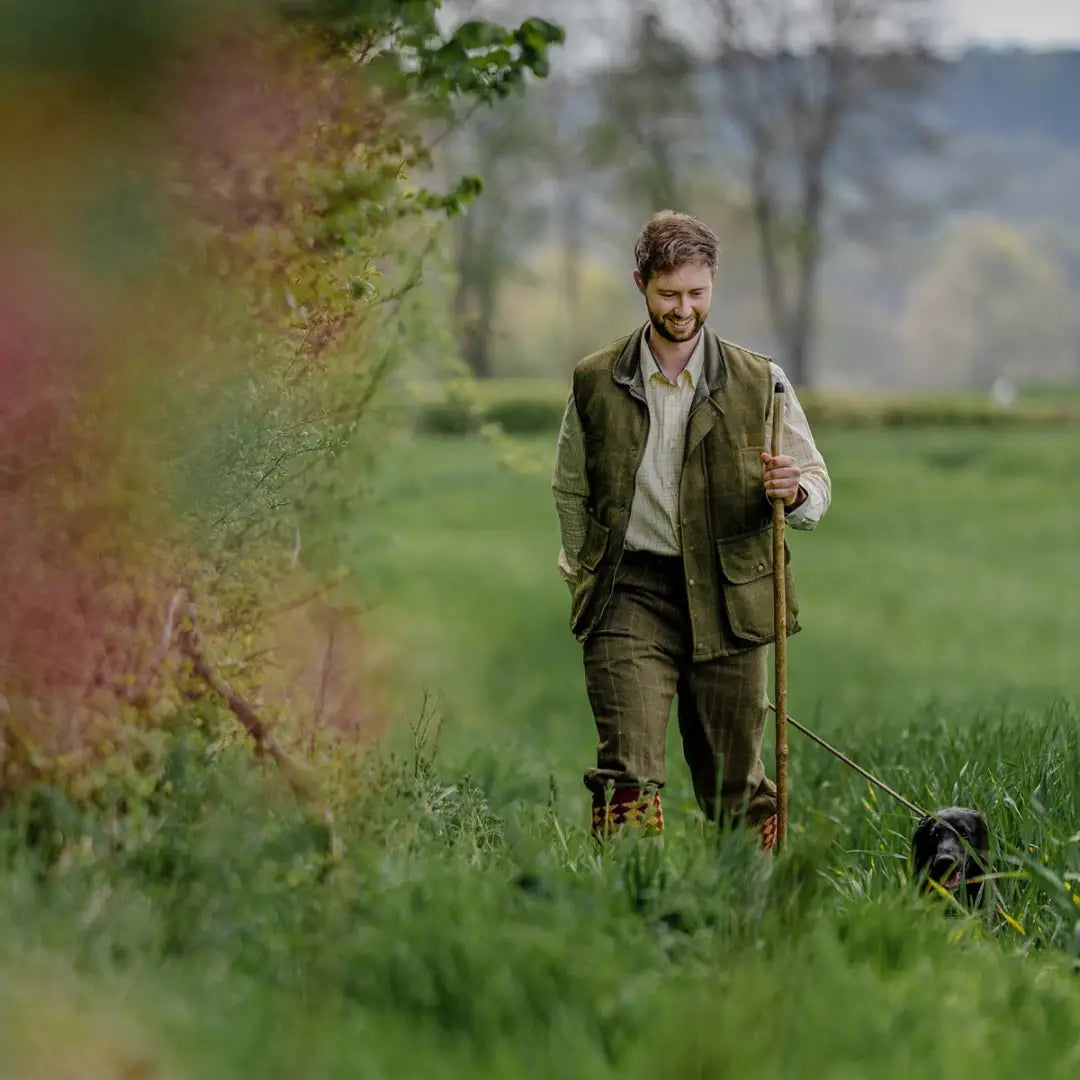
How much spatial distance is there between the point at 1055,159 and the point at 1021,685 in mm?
144025

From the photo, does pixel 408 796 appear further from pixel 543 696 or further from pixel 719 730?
pixel 543 696

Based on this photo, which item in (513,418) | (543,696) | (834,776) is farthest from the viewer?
(513,418)

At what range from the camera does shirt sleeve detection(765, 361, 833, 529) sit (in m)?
4.65

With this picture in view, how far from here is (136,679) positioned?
155 inches

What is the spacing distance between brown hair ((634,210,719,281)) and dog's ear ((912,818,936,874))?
1732 mm

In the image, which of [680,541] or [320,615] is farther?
[320,615]

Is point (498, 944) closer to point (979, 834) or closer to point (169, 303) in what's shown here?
point (169, 303)

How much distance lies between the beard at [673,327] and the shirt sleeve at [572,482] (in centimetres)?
40

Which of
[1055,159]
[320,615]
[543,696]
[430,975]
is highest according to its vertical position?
[1055,159]

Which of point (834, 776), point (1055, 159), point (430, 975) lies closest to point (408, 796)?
point (430, 975)

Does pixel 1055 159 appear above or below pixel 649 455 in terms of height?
above

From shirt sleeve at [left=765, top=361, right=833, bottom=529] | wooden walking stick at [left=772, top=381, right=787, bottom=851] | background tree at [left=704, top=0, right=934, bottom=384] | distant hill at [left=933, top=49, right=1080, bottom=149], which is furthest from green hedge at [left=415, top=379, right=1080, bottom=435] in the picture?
distant hill at [left=933, top=49, right=1080, bottom=149]

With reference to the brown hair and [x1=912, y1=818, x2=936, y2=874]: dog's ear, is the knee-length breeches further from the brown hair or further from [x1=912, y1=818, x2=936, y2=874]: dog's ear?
the brown hair

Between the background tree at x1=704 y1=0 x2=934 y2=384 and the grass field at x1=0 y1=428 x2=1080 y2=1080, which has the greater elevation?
the background tree at x1=704 y1=0 x2=934 y2=384
